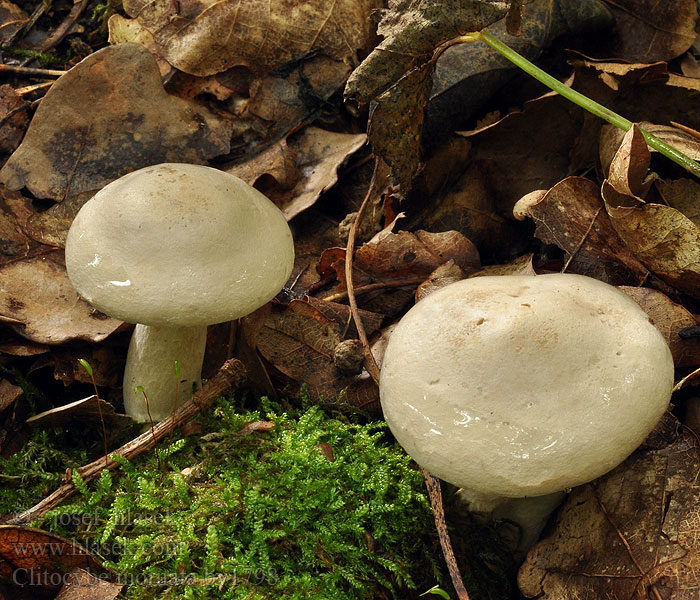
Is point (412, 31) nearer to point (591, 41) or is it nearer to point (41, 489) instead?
point (591, 41)

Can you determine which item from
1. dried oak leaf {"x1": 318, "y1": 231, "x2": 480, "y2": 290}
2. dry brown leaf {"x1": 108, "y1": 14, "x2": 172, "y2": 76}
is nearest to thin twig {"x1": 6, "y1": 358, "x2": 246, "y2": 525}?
dried oak leaf {"x1": 318, "y1": 231, "x2": 480, "y2": 290}

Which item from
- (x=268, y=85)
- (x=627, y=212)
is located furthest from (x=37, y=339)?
(x=627, y=212)

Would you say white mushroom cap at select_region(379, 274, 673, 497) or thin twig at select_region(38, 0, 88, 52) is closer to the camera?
white mushroom cap at select_region(379, 274, 673, 497)

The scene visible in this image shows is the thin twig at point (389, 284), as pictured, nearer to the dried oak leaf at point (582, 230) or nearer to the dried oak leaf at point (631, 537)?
the dried oak leaf at point (582, 230)

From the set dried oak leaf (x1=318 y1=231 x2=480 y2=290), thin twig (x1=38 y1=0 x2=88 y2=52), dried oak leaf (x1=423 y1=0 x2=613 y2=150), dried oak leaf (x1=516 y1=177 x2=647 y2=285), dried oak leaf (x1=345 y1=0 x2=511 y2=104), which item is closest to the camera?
dried oak leaf (x1=345 y1=0 x2=511 y2=104)

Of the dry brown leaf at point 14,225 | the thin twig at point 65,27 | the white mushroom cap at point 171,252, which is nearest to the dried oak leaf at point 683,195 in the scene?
the white mushroom cap at point 171,252

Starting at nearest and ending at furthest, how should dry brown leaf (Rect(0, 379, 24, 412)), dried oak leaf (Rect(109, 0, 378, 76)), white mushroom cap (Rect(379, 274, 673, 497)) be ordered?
white mushroom cap (Rect(379, 274, 673, 497))
dry brown leaf (Rect(0, 379, 24, 412))
dried oak leaf (Rect(109, 0, 378, 76))

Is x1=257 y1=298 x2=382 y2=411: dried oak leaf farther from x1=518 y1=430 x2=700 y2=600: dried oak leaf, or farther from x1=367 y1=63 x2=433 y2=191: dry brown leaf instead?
x1=518 y1=430 x2=700 y2=600: dried oak leaf
